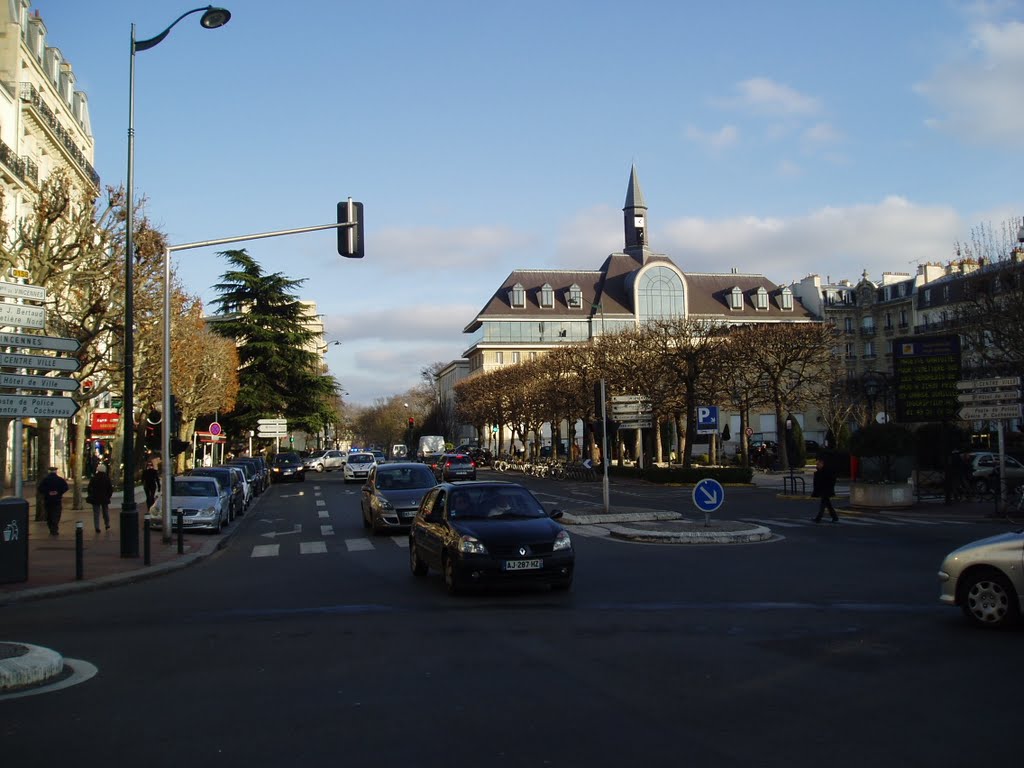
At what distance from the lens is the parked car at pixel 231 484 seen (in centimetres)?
2955

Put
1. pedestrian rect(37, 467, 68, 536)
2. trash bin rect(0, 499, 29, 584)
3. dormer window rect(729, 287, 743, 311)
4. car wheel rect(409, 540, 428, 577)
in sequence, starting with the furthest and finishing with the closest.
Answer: dormer window rect(729, 287, 743, 311) → pedestrian rect(37, 467, 68, 536) → car wheel rect(409, 540, 428, 577) → trash bin rect(0, 499, 29, 584)

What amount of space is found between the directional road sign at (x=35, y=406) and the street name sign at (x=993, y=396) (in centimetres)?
2304

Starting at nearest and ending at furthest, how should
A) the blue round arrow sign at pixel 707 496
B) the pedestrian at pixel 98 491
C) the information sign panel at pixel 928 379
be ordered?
the blue round arrow sign at pixel 707 496
the pedestrian at pixel 98 491
the information sign panel at pixel 928 379

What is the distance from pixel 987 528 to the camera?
888 inches

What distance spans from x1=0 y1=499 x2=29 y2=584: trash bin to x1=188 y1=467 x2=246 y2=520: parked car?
1352 centimetres

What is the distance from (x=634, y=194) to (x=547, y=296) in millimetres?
14492

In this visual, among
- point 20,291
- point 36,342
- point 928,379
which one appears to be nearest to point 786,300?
point 928,379

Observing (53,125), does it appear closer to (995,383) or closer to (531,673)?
(995,383)

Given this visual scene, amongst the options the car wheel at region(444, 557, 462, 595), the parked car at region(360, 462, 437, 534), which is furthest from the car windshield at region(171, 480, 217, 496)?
the car wheel at region(444, 557, 462, 595)

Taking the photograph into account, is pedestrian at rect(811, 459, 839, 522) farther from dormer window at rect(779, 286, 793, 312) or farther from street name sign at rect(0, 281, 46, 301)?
dormer window at rect(779, 286, 793, 312)

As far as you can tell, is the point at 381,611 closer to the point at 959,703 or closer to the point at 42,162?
the point at 959,703

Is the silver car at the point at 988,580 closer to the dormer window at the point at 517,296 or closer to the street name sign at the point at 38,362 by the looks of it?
the street name sign at the point at 38,362

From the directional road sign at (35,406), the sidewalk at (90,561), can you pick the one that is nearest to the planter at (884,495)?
the sidewalk at (90,561)

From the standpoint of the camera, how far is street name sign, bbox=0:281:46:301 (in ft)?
46.4
